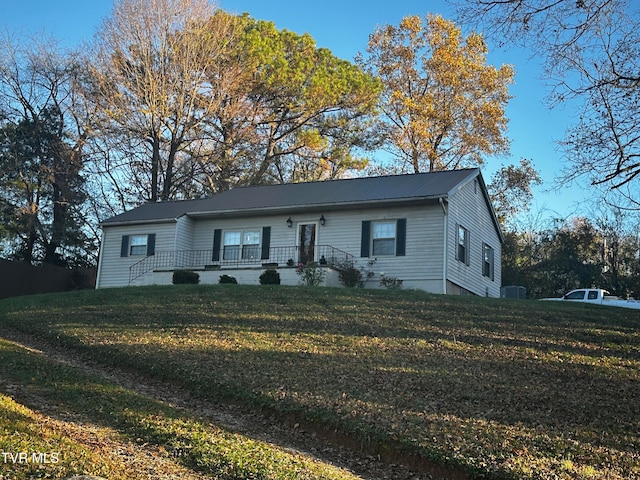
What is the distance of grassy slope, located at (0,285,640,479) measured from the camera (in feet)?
27.0

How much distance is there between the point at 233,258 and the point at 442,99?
14820 mm

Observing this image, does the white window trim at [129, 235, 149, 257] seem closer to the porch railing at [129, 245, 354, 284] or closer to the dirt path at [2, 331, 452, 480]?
the porch railing at [129, 245, 354, 284]

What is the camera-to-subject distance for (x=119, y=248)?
2553 cm

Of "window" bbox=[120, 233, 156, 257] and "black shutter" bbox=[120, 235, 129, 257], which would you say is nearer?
"window" bbox=[120, 233, 156, 257]

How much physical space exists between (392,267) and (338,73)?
590 inches

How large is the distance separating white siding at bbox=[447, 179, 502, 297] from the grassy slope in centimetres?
383

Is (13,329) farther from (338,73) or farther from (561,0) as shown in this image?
(338,73)

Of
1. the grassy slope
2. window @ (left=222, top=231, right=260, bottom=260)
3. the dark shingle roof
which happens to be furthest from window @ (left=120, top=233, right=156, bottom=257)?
the grassy slope

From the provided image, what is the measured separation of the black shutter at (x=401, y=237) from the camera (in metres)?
21.0

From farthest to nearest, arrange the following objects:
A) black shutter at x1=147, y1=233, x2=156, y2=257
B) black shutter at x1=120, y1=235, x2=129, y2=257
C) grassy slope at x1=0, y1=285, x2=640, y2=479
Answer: black shutter at x1=120, y1=235, x2=129, y2=257 → black shutter at x1=147, y1=233, x2=156, y2=257 → grassy slope at x1=0, y1=285, x2=640, y2=479

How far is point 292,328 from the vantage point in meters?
14.2

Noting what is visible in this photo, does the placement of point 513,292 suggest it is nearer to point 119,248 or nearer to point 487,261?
point 487,261

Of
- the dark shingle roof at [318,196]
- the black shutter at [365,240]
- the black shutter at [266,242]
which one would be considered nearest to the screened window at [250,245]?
the black shutter at [266,242]

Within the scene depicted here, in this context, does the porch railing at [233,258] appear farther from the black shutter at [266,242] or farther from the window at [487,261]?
the window at [487,261]
